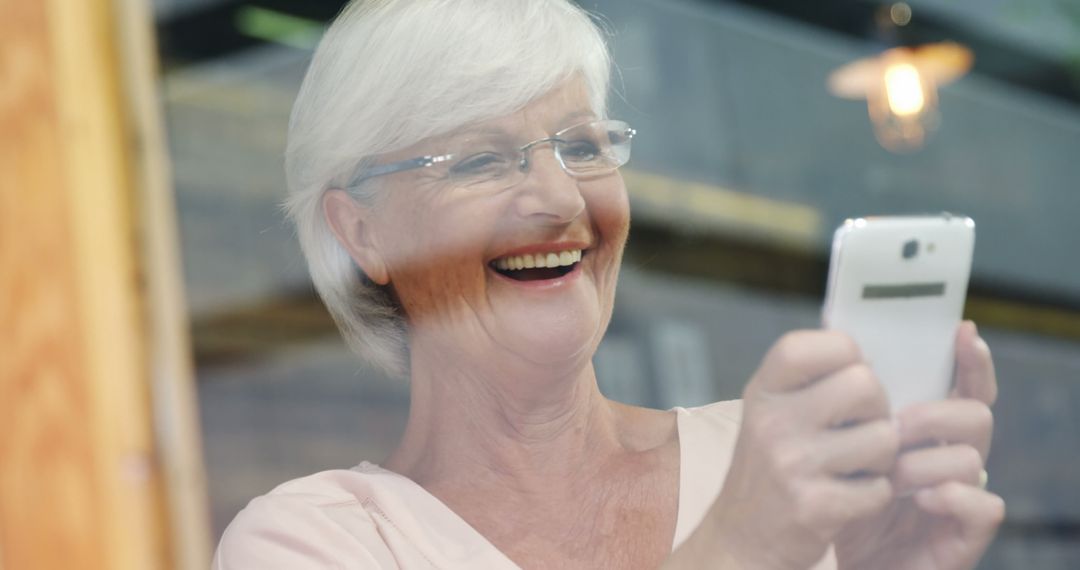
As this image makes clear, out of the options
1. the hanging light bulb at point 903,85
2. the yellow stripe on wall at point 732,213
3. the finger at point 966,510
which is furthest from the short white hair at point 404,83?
the hanging light bulb at point 903,85

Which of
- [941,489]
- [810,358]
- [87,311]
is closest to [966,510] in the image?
[941,489]

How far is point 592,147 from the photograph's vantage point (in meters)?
0.63

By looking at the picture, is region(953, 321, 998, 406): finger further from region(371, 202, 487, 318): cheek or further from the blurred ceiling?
the blurred ceiling

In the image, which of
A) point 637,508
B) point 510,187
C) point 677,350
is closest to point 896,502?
point 637,508

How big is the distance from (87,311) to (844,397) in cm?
67

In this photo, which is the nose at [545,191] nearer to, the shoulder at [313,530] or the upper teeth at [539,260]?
the upper teeth at [539,260]

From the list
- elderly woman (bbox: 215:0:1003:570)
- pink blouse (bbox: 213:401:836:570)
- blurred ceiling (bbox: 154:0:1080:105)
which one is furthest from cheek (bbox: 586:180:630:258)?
blurred ceiling (bbox: 154:0:1080:105)

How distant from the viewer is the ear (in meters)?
0.65

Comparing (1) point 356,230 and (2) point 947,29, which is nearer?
(1) point 356,230

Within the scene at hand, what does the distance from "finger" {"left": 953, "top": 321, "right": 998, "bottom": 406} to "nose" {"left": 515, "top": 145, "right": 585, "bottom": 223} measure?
202 mm

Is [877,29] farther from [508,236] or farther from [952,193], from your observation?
[508,236]

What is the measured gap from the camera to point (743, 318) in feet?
3.17

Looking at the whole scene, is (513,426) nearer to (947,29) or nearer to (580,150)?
(580,150)

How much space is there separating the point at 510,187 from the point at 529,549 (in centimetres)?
19
